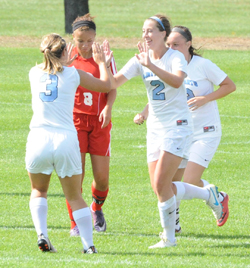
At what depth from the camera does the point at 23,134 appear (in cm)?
1375

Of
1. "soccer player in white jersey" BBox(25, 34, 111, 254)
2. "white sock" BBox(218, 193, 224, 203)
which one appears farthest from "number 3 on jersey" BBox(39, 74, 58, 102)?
"white sock" BBox(218, 193, 224, 203)

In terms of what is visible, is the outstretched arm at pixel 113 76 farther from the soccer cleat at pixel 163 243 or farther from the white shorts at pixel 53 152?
the soccer cleat at pixel 163 243

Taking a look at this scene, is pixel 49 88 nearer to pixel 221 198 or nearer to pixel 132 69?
pixel 132 69

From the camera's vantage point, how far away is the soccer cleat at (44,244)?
560 centimetres

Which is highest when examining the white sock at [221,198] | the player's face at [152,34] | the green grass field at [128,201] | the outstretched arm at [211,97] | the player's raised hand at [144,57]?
the player's face at [152,34]

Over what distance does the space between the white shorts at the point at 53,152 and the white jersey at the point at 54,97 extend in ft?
0.26

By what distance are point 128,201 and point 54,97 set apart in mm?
3358

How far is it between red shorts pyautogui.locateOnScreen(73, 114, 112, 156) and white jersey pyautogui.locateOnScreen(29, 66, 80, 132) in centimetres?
129

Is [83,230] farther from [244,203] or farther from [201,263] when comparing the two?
[244,203]

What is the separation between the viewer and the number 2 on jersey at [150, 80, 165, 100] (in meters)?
6.02

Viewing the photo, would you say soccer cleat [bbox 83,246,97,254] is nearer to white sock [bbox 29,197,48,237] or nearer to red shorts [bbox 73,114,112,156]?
white sock [bbox 29,197,48,237]

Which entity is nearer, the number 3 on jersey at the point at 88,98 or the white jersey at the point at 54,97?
the white jersey at the point at 54,97

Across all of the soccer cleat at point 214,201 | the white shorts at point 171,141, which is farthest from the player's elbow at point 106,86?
the soccer cleat at point 214,201

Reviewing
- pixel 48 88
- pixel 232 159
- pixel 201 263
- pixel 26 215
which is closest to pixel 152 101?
pixel 48 88
